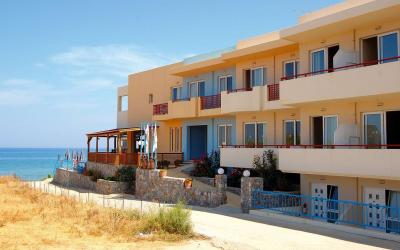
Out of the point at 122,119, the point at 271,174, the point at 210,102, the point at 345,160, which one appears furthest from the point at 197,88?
the point at 345,160

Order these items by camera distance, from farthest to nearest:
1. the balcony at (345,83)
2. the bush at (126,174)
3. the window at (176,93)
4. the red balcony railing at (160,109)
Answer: the window at (176,93) < the red balcony railing at (160,109) < the bush at (126,174) < the balcony at (345,83)

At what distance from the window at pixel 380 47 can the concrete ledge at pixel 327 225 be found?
6.49 meters

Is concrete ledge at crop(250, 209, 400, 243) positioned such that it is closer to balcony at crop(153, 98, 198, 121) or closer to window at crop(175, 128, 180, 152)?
balcony at crop(153, 98, 198, 121)

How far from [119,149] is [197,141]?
6.17 m

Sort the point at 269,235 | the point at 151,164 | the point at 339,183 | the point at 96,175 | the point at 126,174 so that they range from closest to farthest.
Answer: the point at 269,235 → the point at 339,183 → the point at 151,164 → the point at 126,174 → the point at 96,175

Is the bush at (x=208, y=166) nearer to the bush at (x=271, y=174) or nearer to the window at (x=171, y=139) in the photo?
the bush at (x=271, y=174)

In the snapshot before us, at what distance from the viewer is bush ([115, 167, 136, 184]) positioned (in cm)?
3269

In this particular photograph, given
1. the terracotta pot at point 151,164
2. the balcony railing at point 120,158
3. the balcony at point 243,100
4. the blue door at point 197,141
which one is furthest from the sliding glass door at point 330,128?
the balcony railing at point 120,158

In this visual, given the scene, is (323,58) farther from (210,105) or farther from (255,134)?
(210,105)

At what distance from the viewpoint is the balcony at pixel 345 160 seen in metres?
17.1

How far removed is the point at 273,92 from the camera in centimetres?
2567

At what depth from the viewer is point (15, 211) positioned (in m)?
21.2

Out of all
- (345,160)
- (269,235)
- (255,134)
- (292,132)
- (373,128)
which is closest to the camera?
(269,235)

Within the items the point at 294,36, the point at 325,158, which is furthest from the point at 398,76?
the point at 294,36
